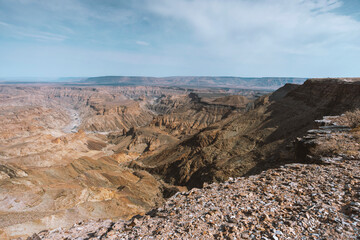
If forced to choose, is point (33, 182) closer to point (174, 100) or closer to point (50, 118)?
point (50, 118)

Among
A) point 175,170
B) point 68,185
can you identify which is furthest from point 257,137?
point 68,185

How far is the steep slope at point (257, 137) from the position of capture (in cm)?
2415

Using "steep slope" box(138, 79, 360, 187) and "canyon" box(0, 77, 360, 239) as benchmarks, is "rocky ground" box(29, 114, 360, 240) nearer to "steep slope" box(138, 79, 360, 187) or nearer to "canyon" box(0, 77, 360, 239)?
"canyon" box(0, 77, 360, 239)

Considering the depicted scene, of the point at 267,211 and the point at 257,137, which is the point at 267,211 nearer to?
the point at 267,211

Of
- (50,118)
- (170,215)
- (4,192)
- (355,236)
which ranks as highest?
(355,236)

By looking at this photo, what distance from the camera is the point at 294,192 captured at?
24.1 ft

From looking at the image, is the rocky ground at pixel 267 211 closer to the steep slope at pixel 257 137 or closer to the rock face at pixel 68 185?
the steep slope at pixel 257 137

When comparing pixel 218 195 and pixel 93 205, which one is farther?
pixel 93 205

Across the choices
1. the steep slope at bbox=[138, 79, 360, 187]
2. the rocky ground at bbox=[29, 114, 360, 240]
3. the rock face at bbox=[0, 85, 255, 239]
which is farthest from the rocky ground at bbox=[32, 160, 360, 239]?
the rock face at bbox=[0, 85, 255, 239]

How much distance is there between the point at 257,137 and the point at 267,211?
26470 mm

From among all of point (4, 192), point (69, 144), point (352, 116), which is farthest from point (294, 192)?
point (69, 144)

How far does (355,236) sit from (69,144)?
70015 mm

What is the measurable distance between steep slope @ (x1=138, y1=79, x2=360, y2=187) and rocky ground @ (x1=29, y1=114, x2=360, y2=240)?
31.8 ft

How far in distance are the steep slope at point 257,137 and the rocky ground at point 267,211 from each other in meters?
9.71
